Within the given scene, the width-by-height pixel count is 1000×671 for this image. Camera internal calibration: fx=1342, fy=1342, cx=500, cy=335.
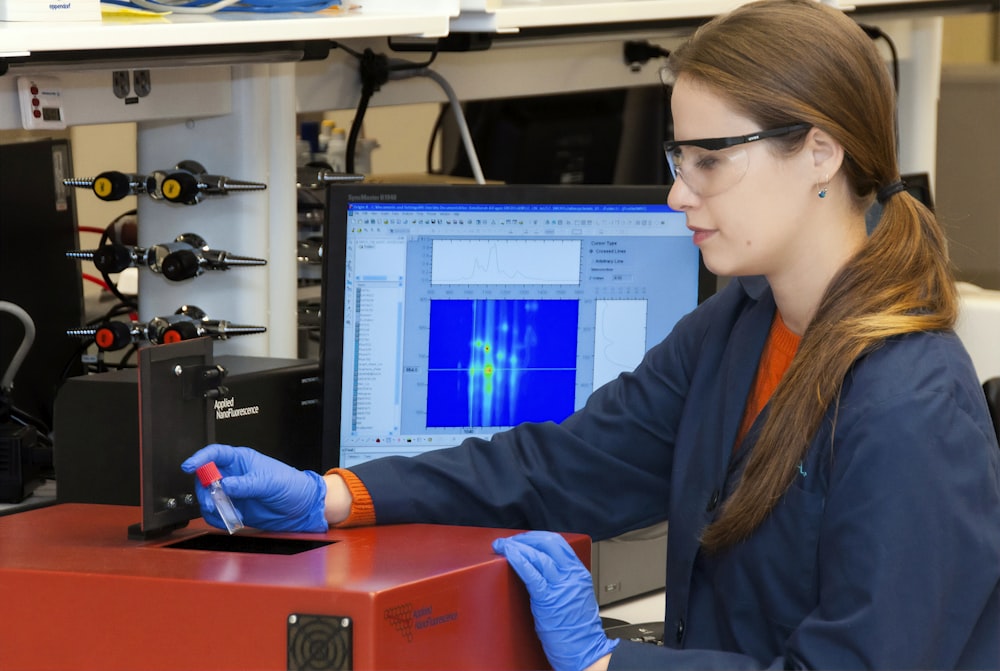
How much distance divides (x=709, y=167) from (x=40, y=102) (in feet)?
2.18

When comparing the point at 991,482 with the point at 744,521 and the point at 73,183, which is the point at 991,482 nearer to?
the point at 744,521

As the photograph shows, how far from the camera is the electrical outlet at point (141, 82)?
144 cm

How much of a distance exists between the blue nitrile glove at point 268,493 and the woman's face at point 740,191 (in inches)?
16.5

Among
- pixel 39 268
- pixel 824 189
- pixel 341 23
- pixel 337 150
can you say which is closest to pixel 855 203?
pixel 824 189

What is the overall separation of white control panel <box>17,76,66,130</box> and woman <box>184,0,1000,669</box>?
41 centimetres

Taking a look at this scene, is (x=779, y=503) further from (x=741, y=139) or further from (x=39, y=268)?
(x=39, y=268)

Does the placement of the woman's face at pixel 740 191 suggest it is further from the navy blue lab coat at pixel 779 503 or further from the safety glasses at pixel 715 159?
the navy blue lab coat at pixel 779 503

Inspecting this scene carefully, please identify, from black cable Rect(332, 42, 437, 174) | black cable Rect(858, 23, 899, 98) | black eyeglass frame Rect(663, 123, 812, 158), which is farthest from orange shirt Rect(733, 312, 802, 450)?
black cable Rect(858, 23, 899, 98)

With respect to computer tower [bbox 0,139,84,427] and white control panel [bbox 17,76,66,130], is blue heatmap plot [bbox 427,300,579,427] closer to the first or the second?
white control panel [bbox 17,76,66,130]

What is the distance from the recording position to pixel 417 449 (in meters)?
1.50

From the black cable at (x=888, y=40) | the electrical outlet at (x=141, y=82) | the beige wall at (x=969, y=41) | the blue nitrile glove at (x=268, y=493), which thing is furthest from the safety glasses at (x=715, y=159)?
the beige wall at (x=969, y=41)

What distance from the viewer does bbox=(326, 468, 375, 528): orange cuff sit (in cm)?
125

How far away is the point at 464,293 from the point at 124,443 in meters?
0.40

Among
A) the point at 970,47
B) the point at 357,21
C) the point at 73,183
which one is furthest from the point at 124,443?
the point at 970,47
